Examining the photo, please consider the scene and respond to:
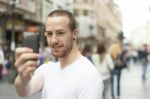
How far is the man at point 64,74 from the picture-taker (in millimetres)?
2680

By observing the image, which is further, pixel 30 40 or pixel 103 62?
pixel 103 62

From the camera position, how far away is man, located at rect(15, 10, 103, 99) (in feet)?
8.79

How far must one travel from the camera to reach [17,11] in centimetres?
3322

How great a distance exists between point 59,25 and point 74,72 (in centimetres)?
26

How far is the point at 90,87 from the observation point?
267cm

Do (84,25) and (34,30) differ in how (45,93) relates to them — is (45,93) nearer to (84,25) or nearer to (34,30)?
(34,30)

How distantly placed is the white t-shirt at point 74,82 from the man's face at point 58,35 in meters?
0.11

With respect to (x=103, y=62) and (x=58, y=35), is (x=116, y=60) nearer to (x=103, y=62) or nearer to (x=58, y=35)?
(x=103, y=62)

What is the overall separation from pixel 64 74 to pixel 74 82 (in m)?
0.10

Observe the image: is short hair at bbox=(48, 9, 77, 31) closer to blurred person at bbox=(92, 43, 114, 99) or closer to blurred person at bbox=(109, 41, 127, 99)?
blurred person at bbox=(92, 43, 114, 99)

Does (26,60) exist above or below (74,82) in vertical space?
above

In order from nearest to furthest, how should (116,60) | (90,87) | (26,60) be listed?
(26,60) < (90,87) < (116,60)

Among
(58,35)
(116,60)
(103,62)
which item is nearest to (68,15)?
(58,35)

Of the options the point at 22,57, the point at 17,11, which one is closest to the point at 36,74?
the point at 22,57
